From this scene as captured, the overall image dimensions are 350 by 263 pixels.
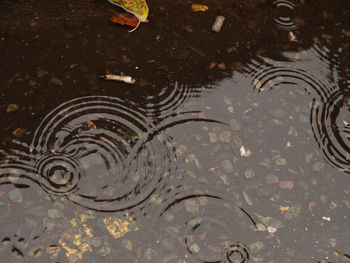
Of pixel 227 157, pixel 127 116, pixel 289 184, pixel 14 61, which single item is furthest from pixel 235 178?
pixel 14 61

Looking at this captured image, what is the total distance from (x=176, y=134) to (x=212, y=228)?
1.72ft

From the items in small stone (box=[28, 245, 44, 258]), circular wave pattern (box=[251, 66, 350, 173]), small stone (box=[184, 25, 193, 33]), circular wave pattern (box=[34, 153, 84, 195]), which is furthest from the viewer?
small stone (box=[184, 25, 193, 33])

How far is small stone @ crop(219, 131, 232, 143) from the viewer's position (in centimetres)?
243

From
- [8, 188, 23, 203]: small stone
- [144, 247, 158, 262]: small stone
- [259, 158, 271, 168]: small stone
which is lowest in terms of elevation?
[8, 188, 23, 203]: small stone

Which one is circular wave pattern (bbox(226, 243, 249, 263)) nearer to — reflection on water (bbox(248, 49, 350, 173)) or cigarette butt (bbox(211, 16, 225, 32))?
reflection on water (bbox(248, 49, 350, 173))

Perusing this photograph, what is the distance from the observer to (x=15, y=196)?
7.18 feet

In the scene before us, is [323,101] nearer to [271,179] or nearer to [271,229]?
[271,179]

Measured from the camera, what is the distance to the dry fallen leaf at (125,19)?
8.76ft

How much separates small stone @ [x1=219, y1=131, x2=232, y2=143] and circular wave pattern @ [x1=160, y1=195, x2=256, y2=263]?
0.33 metres

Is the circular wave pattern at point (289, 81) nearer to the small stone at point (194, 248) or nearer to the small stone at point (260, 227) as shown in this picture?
the small stone at point (260, 227)

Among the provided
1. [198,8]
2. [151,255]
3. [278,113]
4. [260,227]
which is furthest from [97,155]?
[198,8]

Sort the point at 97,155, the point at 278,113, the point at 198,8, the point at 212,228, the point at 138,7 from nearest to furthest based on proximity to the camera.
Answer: the point at 212,228
the point at 97,155
the point at 278,113
the point at 138,7
the point at 198,8

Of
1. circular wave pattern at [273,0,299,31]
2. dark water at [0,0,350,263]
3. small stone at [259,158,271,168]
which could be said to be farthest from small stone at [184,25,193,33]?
small stone at [259,158,271,168]

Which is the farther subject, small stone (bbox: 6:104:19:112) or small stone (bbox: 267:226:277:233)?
small stone (bbox: 6:104:19:112)
